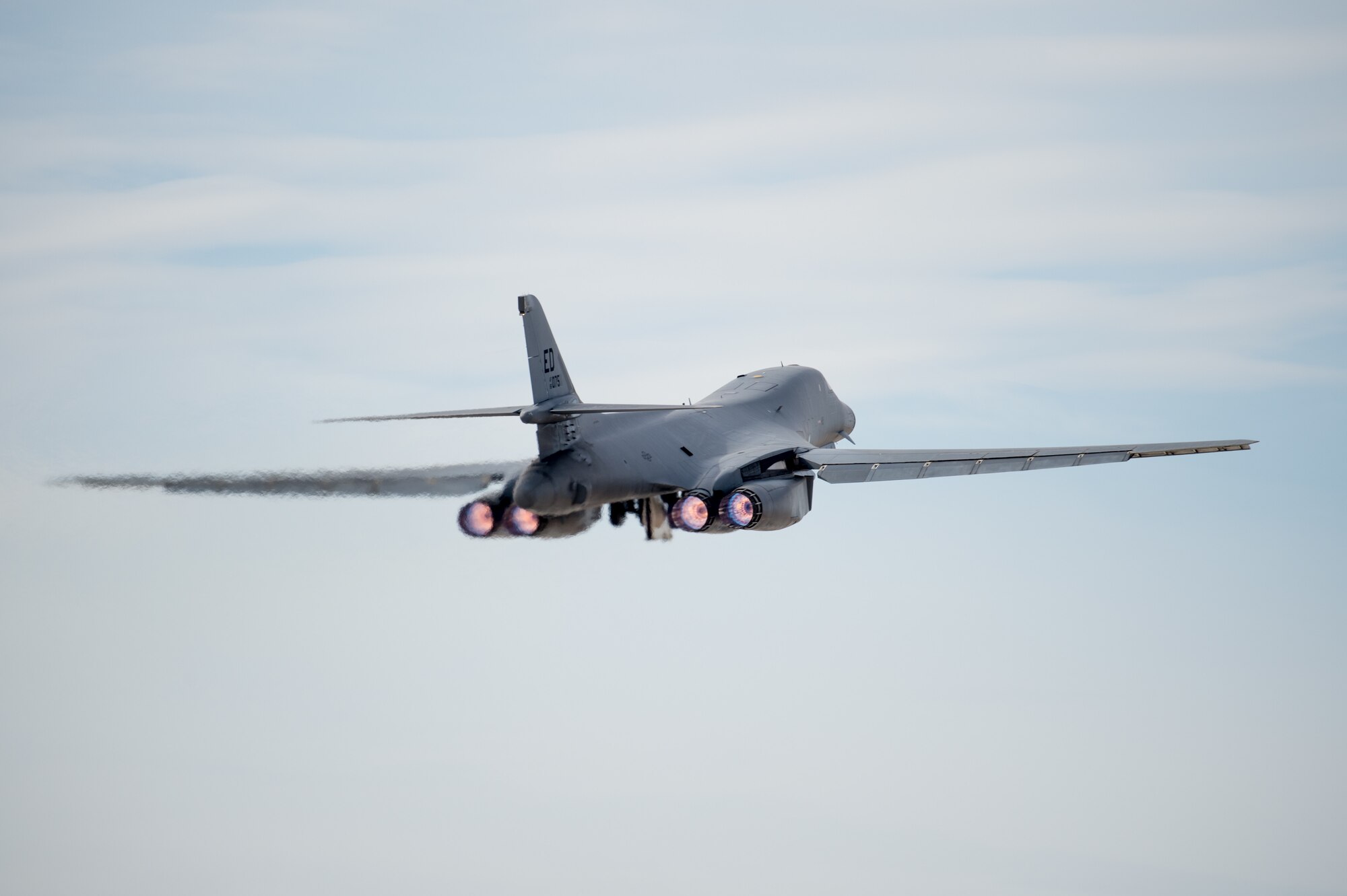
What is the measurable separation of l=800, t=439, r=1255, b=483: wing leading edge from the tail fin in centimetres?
695

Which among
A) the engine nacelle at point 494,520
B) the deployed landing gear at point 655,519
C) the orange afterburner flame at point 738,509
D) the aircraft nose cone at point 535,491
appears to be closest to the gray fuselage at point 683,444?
the aircraft nose cone at point 535,491

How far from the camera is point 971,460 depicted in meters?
38.5

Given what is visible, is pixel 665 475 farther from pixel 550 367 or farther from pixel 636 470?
pixel 550 367

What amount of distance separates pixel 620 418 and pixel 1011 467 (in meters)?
9.53

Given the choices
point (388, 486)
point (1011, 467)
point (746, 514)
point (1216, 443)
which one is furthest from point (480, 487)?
point (1216, 443)

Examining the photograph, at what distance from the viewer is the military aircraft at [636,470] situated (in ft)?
116

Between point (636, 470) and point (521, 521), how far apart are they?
3024 millimetres

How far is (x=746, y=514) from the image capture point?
3750 cm

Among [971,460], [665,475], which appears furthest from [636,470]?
[971,460]

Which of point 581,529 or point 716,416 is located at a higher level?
point 716,416

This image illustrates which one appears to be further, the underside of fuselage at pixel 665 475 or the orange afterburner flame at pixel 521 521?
the orange afterburner flame at pixel 521 521

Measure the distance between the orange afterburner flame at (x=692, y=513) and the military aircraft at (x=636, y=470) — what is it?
2 centimetres

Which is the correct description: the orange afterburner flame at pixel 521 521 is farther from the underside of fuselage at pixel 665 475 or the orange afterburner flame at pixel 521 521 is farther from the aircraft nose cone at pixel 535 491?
the aircraft nose cone at pixel 535 491

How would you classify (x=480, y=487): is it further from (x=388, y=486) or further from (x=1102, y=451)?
(x=1102, y=451)
